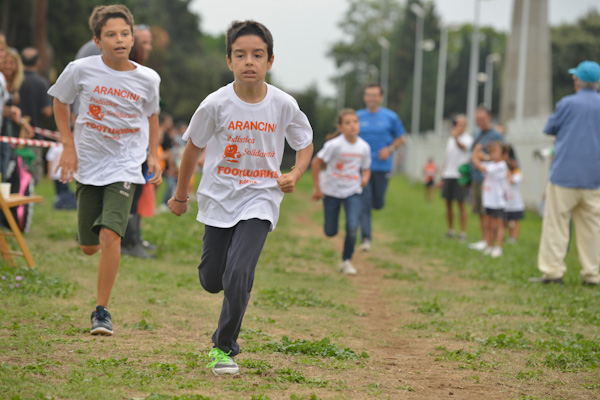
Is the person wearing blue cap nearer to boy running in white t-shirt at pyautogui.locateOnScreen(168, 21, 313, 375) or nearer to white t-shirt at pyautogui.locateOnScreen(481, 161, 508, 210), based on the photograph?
white t-shirt at pyautogui.locateOnScreen(481, 161, 508, 210)

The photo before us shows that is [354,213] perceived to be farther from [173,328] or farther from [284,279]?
[173,328]

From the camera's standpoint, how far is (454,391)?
17.1ft

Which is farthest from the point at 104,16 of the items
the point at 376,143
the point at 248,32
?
the point at 376,143

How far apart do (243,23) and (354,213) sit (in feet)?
18.4

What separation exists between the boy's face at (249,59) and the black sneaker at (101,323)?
6.96 feet

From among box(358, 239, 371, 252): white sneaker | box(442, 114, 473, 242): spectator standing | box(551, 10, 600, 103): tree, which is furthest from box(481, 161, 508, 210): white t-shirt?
box(551, 10, 600, 103): tree

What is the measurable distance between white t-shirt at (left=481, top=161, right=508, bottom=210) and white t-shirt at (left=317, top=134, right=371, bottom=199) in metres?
3.39

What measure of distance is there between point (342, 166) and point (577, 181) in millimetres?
2775

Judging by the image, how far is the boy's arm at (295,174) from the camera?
17.1 ft

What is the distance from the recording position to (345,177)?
1078cm

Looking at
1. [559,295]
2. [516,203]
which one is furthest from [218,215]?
[516,203]

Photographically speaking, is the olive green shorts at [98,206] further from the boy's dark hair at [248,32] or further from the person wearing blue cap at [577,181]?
the person wearing blue cap at [577,181]

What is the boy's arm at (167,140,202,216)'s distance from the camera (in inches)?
214

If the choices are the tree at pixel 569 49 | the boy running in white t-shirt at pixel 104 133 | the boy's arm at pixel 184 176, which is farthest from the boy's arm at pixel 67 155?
the tree at pixel 569 49
